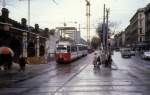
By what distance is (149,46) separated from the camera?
138 meters

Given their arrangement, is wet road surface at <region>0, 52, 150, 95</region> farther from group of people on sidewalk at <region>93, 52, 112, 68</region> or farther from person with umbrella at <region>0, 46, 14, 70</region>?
group of people on sidewalk at <region>93, 52, 112, 68</region>

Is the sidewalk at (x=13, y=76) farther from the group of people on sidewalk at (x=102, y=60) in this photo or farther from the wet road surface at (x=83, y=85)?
the group of people on sidewalk at (x=102, y=60)

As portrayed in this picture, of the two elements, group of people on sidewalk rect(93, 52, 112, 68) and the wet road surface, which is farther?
group of people on sidewalk rect(93, 52, 112, 68)

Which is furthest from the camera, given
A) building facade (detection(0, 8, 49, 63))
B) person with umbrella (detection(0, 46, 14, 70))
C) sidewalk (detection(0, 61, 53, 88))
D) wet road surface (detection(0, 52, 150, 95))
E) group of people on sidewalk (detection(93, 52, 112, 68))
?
group of people on sidewalk (detection(93, 52, 112, 68))

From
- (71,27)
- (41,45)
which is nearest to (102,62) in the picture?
(41,45)

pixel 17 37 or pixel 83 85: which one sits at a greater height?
pixel 17 37

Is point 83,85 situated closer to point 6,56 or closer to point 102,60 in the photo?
point 6,56

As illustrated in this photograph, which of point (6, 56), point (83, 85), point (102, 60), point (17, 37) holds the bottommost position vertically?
point (83, 85)

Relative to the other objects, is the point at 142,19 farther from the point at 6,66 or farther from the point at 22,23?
the point at 6,66

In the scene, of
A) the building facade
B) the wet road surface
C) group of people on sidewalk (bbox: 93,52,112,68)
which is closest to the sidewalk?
the wet road surface

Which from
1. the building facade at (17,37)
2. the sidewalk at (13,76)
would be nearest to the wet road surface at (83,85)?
the sidewalk at (13,76)

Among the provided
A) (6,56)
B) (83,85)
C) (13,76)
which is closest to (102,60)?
(6,56)

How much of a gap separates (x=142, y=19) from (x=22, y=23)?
381 ft

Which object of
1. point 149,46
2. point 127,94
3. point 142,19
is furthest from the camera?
point 142,19
